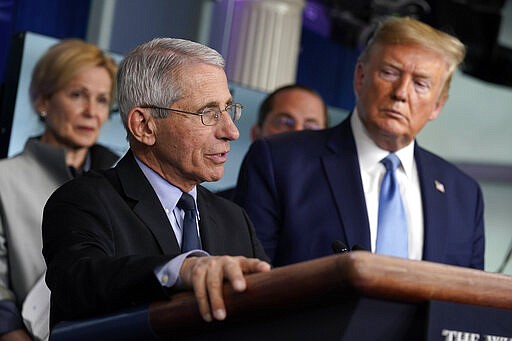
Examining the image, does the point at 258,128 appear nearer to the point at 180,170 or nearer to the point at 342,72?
the point at 180,170

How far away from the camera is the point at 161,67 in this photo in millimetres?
1963

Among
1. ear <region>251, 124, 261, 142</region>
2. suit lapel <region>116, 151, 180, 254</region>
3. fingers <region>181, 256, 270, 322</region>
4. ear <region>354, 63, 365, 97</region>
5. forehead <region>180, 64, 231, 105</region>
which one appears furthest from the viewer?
ear <region>251, 124, 261, 142</region>

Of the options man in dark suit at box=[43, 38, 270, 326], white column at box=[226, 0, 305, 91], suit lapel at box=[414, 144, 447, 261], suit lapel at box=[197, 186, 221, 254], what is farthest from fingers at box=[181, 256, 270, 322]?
white column at box=[226, 0, 305, 91]

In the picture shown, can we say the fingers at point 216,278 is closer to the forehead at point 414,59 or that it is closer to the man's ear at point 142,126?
the man's ear at point 142,126

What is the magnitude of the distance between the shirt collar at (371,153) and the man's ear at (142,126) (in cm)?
100

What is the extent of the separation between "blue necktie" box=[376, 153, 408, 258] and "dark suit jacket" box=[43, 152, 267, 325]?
2.02ft

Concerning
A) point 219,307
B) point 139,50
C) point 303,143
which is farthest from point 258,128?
point 219,307

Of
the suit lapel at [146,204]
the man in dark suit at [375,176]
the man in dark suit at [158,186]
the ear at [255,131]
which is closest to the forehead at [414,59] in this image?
the man in dark suit at [375,176]

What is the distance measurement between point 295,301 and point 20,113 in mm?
2403

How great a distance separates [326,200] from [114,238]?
110cm

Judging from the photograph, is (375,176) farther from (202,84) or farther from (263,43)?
(263,43)

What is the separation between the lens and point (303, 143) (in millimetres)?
2943

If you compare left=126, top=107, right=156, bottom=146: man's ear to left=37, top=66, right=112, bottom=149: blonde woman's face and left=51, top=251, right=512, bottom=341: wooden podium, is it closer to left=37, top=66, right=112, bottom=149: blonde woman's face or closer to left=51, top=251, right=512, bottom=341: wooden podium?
left=51, top=251, right=512, bottom=341: wooden podium

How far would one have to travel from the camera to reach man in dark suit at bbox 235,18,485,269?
275 centimetres
